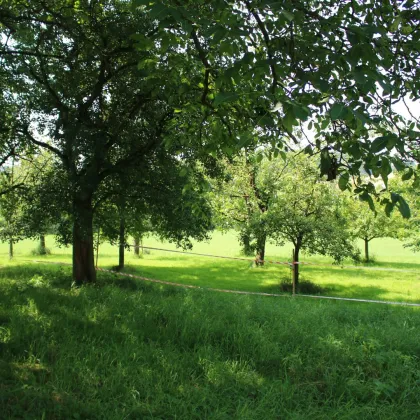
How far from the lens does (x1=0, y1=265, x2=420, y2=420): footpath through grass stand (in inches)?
140

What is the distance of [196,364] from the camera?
442 cm

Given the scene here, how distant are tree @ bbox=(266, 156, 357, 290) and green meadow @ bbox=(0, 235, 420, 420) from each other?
22.9ft

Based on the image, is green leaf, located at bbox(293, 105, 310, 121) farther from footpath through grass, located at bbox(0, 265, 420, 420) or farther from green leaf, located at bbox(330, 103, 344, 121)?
footpath through grass, located at bbox(0, 265, 420, 420)

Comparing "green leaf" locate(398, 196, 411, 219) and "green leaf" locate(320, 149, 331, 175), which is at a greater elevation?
"green leaf" locate(320, 149, 331, 175)

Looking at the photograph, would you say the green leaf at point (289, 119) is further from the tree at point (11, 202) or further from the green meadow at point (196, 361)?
the tree at point (11, 202)

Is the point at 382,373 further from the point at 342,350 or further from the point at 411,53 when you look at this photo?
the point at 411,53

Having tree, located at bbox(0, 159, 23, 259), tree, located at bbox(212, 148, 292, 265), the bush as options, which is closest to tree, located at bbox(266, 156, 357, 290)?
the bush

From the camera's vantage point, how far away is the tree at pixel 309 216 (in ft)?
46.2

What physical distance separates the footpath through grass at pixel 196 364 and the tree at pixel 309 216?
7713 mm

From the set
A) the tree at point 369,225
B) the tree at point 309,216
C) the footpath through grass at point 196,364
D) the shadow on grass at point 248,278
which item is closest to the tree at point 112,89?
the footpath through grass at point 196,364

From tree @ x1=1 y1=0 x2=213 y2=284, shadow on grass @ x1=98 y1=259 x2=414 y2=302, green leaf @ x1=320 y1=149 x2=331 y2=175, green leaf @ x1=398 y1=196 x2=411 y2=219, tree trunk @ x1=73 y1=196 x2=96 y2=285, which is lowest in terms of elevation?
shadow on grass @ x1=98 y1=259 x2=414 y2=302

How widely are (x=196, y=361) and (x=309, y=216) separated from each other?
11021mm

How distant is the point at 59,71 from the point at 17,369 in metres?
6.36

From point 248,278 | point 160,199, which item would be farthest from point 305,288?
point 160,199
